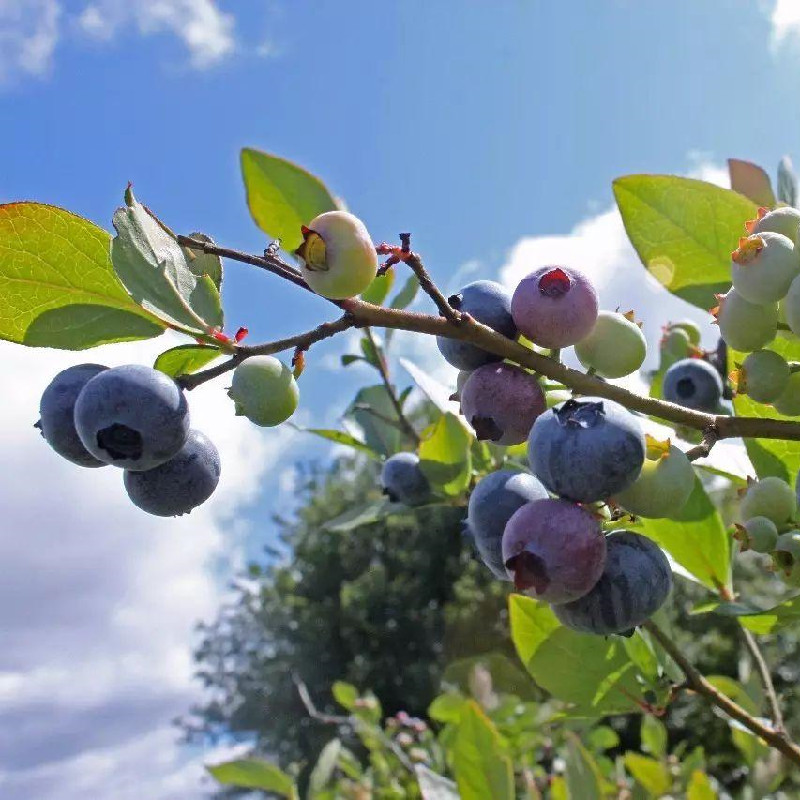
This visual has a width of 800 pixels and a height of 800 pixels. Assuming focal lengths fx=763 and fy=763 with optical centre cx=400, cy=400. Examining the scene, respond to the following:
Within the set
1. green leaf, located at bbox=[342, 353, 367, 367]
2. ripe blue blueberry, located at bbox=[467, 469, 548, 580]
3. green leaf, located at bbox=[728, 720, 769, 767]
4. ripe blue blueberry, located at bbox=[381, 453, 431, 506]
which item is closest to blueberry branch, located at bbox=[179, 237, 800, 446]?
ripe blue blueberry, located at bbox=[467, 469, 548, 580]

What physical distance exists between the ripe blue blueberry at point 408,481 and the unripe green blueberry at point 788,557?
75 cm

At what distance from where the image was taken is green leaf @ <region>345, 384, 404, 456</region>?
1923 mm

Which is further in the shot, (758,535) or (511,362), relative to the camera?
(758,535)

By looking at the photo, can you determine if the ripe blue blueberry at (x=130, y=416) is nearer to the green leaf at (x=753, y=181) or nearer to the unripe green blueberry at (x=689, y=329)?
the green leaf at (x=753, y=181)

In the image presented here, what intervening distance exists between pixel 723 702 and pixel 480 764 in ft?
1.32

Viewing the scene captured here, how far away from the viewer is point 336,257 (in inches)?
24.8

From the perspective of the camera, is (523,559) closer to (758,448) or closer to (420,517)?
(758,448)

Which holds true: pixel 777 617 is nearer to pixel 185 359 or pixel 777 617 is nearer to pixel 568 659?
pixel 568 659

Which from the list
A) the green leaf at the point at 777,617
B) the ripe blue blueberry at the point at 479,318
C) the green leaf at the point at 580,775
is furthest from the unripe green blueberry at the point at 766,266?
the green leaf at the point at 580,775

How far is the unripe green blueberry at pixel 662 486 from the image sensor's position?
0.69 metres

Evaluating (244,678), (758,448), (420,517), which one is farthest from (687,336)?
(244,678)

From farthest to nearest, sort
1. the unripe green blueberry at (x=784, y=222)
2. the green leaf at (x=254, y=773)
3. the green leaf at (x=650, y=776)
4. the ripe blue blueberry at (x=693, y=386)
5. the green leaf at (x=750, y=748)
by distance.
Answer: the green leaf at (x=650, y=776) → the green leaf at (x=750, y=748) → the green leaf at (x=254, y=773) → the ripe blue blueberry at (x=693, y=386) → the unripe green blueberry at (x=784, y=222)

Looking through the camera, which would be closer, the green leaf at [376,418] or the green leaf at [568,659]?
the green leaf at [568,659]

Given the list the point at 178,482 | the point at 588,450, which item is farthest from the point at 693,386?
the point at 178,482
